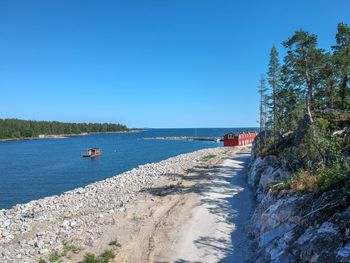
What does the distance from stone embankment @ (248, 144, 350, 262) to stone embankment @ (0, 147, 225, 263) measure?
8953mm

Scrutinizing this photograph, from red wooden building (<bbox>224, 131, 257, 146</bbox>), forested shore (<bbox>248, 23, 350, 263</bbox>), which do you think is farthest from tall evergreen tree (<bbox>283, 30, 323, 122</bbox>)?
red wooden building (<bbox>224, 131, 257, 146</bbox>)

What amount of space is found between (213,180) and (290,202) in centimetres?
1682

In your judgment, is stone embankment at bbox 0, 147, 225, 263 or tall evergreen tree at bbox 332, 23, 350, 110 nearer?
stone embankment at bbox 0, 147, 225, 263

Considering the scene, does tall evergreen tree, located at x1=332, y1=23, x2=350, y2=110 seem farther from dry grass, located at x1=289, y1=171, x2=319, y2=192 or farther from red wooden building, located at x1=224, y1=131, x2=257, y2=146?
red wooden building, located at x1=224, y1=131, x2=257, y2=146

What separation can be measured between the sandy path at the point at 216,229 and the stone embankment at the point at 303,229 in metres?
1.16

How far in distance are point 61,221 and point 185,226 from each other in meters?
8.91

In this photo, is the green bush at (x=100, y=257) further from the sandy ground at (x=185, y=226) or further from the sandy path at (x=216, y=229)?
the sandy path at (x=216, y=229)

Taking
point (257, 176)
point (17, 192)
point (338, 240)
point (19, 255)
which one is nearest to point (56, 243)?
point (19, 255)

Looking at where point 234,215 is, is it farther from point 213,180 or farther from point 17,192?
point 17,192

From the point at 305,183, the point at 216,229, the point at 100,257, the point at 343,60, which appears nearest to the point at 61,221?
the point at 100,257

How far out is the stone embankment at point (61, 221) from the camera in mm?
16109

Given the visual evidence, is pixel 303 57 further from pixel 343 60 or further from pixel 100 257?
pixel 100 257

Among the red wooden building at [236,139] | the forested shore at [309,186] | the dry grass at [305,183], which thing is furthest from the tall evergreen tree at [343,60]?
the red wooden building at [236,139]

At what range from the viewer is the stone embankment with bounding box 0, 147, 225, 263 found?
1611 cm
